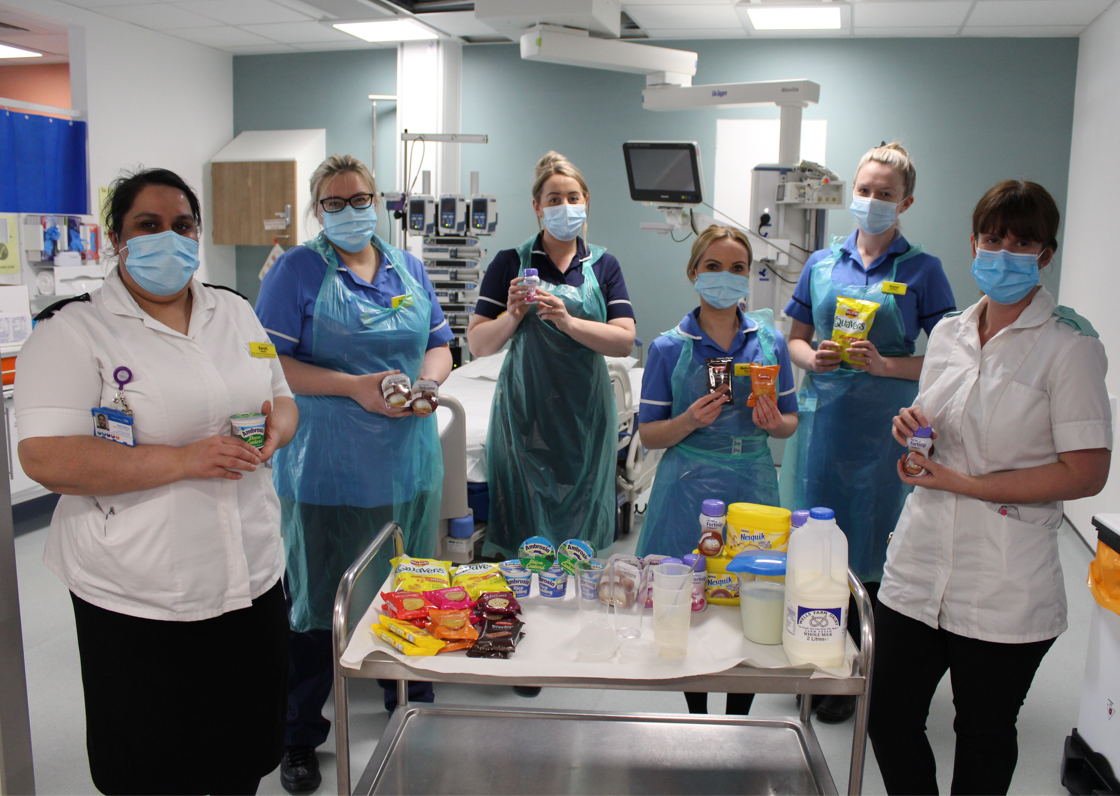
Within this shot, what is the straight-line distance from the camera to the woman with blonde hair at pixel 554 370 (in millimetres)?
2803

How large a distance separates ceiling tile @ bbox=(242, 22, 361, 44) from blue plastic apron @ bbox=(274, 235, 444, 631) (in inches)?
173

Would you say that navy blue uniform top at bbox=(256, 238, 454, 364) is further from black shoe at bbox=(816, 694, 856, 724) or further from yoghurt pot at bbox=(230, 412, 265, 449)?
black shoe at bbox=(816, 694, 856, 724)

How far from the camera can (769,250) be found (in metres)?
3.88

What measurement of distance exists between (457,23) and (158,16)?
2118 millimetres

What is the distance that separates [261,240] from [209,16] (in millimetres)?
1725

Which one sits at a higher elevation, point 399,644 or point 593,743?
point 399,644

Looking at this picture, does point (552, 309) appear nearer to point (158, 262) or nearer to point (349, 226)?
point (349, 226)

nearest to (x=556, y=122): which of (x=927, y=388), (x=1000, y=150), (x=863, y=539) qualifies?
(x=1000, y=150)

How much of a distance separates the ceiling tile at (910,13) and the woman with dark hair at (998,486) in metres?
3.88

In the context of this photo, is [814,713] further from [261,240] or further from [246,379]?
[261,240]

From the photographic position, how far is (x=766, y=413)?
224 cm

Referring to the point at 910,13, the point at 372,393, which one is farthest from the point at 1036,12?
the point at 372,393

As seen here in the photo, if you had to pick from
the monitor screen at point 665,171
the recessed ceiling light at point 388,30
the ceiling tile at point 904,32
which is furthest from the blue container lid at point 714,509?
the recessed ceiling light at point 388,30

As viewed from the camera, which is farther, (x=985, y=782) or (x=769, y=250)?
(x=769, y=250)
